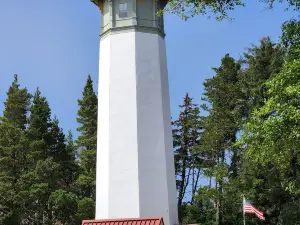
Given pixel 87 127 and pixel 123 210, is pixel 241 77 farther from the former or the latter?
pixel 123 210

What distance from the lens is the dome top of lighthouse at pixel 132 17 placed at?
17.5 meters

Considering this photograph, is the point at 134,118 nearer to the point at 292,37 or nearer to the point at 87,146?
the point at 292,37

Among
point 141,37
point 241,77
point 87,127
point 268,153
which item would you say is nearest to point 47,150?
point 87,127

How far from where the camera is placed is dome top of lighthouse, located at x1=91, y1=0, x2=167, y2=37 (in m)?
17.5

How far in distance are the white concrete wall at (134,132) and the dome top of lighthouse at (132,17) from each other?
0.35 m

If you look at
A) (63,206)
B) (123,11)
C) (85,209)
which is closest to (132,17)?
(123,11)

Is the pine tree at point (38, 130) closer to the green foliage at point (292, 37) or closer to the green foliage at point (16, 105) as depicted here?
the green foliage at point (16, 105)

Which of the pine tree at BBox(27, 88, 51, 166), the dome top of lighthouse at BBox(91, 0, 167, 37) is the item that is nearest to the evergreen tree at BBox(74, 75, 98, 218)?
the pine tree at BBox(27, 88, 51, 166)

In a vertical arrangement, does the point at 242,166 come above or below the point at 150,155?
above

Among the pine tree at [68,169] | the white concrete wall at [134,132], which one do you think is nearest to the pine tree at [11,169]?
the pine tree at [68,169]

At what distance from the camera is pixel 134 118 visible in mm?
16219

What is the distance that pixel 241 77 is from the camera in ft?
112

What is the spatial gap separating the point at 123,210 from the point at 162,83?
523cm

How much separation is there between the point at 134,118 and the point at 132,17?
14.1 ft
